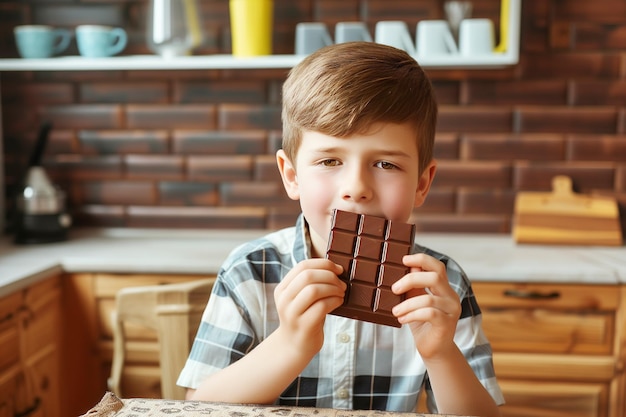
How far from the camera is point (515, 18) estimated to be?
2.23 metres

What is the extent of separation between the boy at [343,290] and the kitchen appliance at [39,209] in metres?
1.46

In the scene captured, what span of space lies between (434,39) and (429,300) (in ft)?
5.24

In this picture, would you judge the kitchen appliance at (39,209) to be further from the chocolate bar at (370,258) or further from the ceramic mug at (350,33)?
the chocolate bar at (370,258)

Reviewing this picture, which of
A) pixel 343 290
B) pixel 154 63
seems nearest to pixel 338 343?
pixel 343 290

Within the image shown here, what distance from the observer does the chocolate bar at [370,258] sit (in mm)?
917

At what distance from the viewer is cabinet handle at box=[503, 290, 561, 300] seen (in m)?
2.08

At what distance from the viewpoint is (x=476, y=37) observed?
7.52 feet

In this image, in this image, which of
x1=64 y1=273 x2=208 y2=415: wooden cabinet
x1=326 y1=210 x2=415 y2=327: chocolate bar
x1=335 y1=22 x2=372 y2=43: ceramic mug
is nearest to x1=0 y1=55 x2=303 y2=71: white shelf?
x1=335 y1=22 x2=372 y2=43: ceramic mug

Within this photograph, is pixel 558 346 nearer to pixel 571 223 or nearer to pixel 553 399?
pixel 553 399

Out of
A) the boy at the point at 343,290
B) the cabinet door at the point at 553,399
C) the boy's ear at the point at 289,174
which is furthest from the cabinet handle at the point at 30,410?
the cabinet door at the point at 553,399

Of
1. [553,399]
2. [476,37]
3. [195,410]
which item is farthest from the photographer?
[476,37]

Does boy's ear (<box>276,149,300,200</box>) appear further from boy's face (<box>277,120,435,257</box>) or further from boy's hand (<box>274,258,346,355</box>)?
boy's hand (<box>274,258,346,355</box>)

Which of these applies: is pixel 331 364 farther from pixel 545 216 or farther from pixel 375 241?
pixel 545 216

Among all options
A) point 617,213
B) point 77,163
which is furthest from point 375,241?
point 77,163
